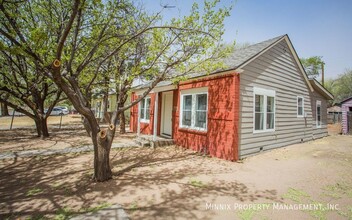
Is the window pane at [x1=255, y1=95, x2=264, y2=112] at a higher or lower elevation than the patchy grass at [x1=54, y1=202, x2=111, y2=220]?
higher

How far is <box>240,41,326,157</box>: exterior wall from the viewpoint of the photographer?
796cm

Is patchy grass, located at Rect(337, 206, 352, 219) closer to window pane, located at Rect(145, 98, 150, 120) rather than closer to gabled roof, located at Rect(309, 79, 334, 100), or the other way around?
gabled roof, located at Rect(309, 79, 334, 100)

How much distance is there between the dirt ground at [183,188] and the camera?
381 centimetres

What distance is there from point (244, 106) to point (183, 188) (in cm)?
441

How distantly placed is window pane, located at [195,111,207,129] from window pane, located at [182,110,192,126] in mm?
503

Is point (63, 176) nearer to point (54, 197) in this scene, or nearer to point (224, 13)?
point (54, 197)

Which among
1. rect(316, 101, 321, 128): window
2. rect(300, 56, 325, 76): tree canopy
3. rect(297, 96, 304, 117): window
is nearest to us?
rect(297, 96, 304, 117): window

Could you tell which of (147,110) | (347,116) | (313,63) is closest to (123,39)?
(147,110)

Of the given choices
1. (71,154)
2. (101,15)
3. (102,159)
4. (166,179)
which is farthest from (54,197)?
(101,15)

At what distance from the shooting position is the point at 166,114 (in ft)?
39.0

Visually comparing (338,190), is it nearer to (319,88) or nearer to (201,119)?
(201,119)

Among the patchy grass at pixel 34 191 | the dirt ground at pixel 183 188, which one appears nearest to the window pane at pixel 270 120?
the dirt ground at pixel 183 188

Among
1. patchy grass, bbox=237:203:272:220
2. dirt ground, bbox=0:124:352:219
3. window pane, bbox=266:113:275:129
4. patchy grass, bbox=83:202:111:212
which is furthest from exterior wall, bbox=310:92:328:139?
patchy grass, bbox=83:202:111:212

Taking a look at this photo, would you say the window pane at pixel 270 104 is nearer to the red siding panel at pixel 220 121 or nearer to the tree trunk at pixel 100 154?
the red siding panel at pixel 220 121
